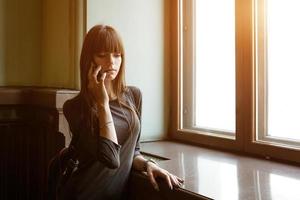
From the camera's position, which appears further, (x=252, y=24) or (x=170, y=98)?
(x=170, y=98)

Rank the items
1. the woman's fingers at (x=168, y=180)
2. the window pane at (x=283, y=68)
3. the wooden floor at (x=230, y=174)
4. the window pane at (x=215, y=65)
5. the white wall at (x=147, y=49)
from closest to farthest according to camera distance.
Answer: the wooden floor at (x=230, y=174), the woman's fingers at (x=168, y=180), the window pane at (x=283, y=68), the window pane at (x=215, y=65), the white wall at (x=147, y=49)

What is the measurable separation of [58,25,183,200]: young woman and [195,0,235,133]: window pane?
54cm

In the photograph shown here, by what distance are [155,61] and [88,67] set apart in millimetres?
752

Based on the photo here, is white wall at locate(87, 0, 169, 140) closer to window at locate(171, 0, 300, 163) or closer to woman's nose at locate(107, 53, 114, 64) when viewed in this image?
window at locate(171, 0, 300, 163)

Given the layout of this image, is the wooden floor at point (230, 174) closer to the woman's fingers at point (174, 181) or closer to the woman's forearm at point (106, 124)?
the woman's fingers at point (174, 181)

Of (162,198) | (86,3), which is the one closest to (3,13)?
(86,3)

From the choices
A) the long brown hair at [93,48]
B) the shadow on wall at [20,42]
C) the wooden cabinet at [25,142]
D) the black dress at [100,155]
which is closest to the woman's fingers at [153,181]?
the black dress at [100,155]

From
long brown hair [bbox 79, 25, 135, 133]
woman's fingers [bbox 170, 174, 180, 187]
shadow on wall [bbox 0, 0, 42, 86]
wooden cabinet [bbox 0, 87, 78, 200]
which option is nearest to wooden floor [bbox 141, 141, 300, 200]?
woman's fingers [bbox 170, 174, 180, 187]

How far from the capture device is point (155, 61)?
1.90m

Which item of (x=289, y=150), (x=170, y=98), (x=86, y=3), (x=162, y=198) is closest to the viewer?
(x=162, y=198)

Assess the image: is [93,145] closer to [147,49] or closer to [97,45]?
[97,45]

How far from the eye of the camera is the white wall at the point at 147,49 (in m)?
1.79

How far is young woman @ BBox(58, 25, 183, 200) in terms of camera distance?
1126mm

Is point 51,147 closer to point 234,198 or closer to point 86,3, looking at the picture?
point 86,3
